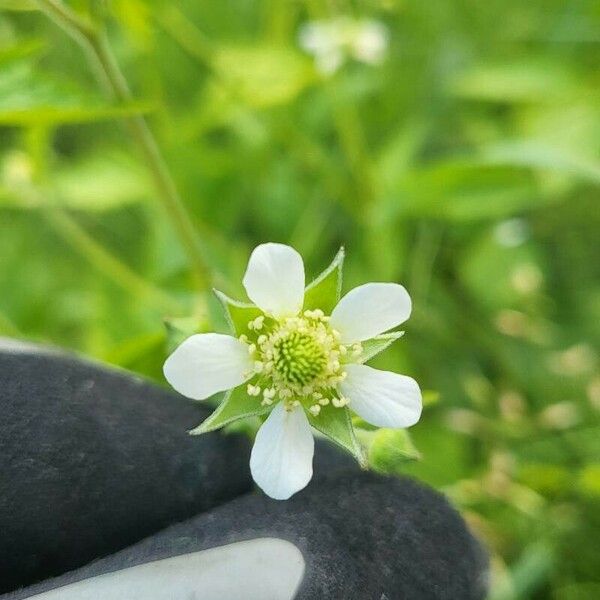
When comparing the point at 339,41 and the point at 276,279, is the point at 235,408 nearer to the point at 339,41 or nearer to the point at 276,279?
the point at 276,279

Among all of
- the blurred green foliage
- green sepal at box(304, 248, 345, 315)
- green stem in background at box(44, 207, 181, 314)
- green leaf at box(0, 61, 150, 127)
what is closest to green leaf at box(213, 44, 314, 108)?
the blurred green foliage

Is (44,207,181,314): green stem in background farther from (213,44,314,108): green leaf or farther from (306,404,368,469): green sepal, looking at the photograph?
(306,404,368,469): green sepal

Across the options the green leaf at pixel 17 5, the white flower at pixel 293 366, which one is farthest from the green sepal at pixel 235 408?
the green leaf at pixel 17 5

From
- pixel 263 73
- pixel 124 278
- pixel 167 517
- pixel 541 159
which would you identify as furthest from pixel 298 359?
pixel 263 73

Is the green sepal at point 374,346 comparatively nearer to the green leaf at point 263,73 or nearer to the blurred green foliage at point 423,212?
the blurred green foliage at point 423,212

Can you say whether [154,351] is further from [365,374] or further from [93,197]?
[93,197]
